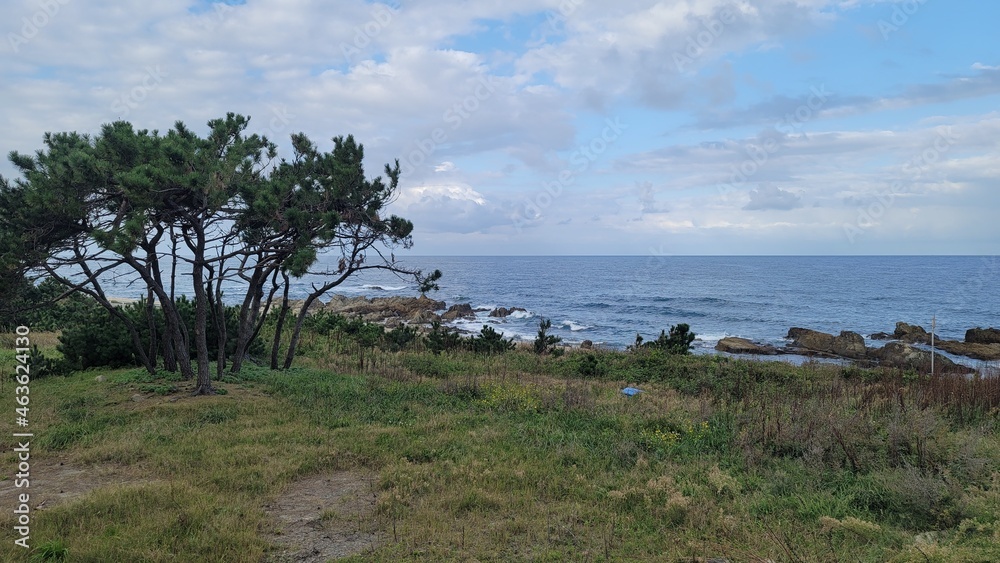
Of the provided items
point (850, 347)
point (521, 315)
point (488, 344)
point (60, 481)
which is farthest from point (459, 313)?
point (60, 481)

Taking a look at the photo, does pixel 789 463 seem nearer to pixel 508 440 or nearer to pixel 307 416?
pixel 508 440

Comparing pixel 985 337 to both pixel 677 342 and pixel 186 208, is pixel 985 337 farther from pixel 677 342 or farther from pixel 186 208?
pixel 186 208

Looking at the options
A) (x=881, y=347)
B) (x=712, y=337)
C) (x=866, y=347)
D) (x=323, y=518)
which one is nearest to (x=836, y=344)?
(x=866, y=347)

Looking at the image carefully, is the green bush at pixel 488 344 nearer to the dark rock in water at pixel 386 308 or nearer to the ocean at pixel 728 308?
the ocean at pixel 728 308

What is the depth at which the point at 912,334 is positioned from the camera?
33.7m

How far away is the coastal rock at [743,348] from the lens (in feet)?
96.2

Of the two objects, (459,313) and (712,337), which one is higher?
(459,313)

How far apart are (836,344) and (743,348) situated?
4915 mm

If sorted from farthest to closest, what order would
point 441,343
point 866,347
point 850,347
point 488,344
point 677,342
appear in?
point 866,347 → point 850,347 → point 677,342 → point 488,344 → point 441,343

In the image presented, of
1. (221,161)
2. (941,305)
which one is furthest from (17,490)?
(941,305)

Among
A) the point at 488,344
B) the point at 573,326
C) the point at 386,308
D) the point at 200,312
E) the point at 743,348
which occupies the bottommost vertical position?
the point at 573,326

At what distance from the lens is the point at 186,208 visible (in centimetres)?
1071

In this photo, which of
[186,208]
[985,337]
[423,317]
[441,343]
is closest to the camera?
[186,208]

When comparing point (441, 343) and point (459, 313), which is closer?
point (441, 343)
